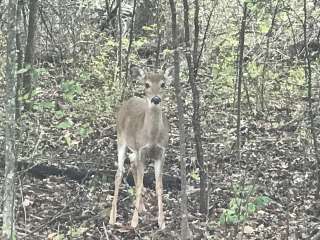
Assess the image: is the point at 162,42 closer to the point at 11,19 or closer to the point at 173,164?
the point at 173,164

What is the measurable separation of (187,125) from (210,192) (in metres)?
3.26

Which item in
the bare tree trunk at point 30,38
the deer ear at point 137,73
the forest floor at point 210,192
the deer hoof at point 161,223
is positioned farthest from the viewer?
the bare tree trunk at point 30,38

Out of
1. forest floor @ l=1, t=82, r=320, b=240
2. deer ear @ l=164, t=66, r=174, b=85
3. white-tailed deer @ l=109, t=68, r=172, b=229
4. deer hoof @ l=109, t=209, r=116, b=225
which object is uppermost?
deer ear @ l=164, t=66, r=174, b=85

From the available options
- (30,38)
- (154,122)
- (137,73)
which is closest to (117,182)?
(154,122)

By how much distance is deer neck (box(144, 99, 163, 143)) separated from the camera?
7977 mm

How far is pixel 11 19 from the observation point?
18.4ft

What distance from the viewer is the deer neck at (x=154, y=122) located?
7.98 m

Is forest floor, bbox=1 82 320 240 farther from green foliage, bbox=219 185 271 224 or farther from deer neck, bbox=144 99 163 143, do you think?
deer neck, bbox=144 99 163 143

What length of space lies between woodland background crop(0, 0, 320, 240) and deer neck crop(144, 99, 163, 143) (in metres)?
0.32

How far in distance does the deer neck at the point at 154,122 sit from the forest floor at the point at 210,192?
65 centimetres

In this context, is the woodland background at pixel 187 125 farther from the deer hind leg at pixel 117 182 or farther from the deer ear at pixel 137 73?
the deer ear at pixel 137 73

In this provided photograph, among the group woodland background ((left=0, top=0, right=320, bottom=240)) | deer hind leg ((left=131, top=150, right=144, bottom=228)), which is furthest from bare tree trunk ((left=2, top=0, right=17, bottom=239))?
deer hind leg ((left=131, top=150, right=144, bottom=228))

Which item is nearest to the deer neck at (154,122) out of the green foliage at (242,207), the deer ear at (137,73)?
the deer ear at (137,73)

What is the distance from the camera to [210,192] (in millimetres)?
8336
